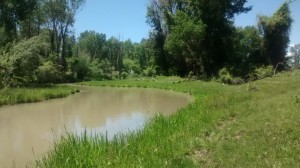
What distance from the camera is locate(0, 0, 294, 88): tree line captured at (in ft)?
113

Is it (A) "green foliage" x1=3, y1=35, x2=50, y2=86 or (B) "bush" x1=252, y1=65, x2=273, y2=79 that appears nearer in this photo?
(A) "green foliage" x1=3, y1=35, x2=50, y2=86

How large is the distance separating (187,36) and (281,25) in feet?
36.7

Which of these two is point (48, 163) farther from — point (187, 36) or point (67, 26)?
point (67, 26)

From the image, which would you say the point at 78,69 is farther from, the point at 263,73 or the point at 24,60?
the point at 263,73

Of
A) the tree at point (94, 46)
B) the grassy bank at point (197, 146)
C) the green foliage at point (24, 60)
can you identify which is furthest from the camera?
the tree at point (94, 46)

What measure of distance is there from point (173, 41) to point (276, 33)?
1222 cm

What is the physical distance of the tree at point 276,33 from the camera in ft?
140

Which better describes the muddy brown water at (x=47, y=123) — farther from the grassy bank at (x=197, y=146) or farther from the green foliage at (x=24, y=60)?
the green foliage at (x=24, y=60)

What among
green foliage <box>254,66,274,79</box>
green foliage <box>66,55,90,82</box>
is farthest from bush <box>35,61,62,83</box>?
green foliage <box>254,66,274,79</box>

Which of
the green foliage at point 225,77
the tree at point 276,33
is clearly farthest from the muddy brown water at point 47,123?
the tree at point 276,33

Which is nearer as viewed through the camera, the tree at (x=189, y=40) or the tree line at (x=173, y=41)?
the tree line at (x=173, y=41)

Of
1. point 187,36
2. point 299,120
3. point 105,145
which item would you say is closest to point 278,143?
point 299,120

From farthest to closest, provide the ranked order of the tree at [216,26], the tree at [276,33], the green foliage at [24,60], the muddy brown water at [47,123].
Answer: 1. the tree at [276,33]
2. the tree at [216,26]
3. the green foliage at [24,60]
4. the muddy brown water at [47,123]

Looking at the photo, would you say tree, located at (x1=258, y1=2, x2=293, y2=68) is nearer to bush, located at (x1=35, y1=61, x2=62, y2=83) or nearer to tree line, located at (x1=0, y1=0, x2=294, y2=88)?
tree line, located at (x1=0, y1=0, x2=294, y2=88)
